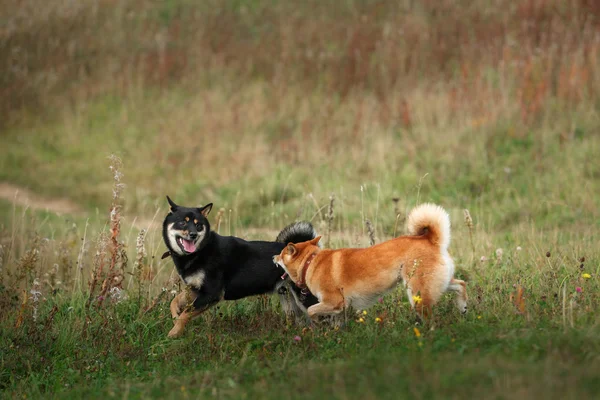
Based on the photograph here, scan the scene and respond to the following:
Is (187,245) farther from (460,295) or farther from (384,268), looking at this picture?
(460,295)

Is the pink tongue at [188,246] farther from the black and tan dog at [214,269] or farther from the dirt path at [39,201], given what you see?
the dirt path at [39,201]

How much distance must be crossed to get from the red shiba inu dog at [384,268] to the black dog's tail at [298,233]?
0.54m

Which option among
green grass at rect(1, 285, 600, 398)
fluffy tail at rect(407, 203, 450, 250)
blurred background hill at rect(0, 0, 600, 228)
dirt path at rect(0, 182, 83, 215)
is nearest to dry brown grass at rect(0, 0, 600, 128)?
blurred background hill at rect(0, 0, 600, 228)

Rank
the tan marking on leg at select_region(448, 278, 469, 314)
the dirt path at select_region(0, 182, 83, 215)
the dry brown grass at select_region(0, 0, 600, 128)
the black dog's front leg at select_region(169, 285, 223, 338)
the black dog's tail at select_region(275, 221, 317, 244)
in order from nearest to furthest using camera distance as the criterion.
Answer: the tan marking on leg at select_region(448, 278, 469, 314), the black dog's front leg at select_region(169, 285, 223, 338), the black dog's tail at select_region(275, 221, 317, 244), the dirt path at select_region(0, 182, 83, 215), the dry brown grass at select_region(0, 0, 600, 128)

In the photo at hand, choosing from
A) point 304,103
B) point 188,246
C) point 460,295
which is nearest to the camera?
point 460,295

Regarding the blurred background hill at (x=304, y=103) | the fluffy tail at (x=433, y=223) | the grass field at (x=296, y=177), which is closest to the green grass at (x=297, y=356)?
the grass field at (x=296, y=177)

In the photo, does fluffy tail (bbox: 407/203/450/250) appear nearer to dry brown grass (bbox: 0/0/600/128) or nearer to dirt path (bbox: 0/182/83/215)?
dry brown grass (bbox: 0/0/600/128)

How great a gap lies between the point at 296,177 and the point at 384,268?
24.3 ft

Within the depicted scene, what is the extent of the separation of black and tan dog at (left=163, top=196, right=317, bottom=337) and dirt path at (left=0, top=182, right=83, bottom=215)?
298 inches

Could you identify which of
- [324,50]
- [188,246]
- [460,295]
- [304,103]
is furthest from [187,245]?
[324,50]

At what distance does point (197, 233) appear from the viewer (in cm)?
686

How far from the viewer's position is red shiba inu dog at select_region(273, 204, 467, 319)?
596cm

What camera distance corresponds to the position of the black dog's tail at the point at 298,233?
295 inches

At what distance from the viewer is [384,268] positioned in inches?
244
